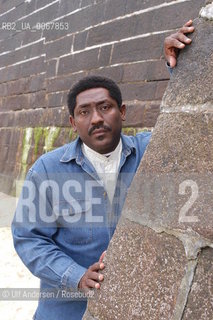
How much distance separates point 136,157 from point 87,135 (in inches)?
13.1

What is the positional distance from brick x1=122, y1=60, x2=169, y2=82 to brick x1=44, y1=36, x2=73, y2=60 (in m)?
1.36

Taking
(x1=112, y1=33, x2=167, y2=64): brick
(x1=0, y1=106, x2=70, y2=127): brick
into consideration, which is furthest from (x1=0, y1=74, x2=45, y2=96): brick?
(x1=112, y1=33, x2=167, y2=64): brick

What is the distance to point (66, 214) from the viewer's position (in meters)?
1.86

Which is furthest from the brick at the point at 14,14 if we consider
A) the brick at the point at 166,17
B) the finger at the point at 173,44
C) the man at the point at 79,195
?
the finger at the point at 173,44

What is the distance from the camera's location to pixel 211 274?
111 centimetres

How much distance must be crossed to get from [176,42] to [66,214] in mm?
922

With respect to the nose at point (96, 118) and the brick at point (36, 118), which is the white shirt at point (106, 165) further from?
the brick at point (36, 118)

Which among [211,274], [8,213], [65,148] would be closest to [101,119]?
[65,148]

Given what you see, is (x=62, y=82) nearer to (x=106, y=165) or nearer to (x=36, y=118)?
(x=36, y=118)

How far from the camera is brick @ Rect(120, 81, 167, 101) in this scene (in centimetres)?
382

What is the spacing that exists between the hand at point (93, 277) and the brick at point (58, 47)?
14.0 ft

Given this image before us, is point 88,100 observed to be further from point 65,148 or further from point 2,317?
point 2,317

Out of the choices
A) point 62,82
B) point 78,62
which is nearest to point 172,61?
point 78,62

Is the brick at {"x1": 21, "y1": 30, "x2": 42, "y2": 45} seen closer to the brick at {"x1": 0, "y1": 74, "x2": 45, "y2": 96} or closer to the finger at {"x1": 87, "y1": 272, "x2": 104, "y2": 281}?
the brick at {"x1": 0, "y1": 74, "x2": 45, "y2": 96}
